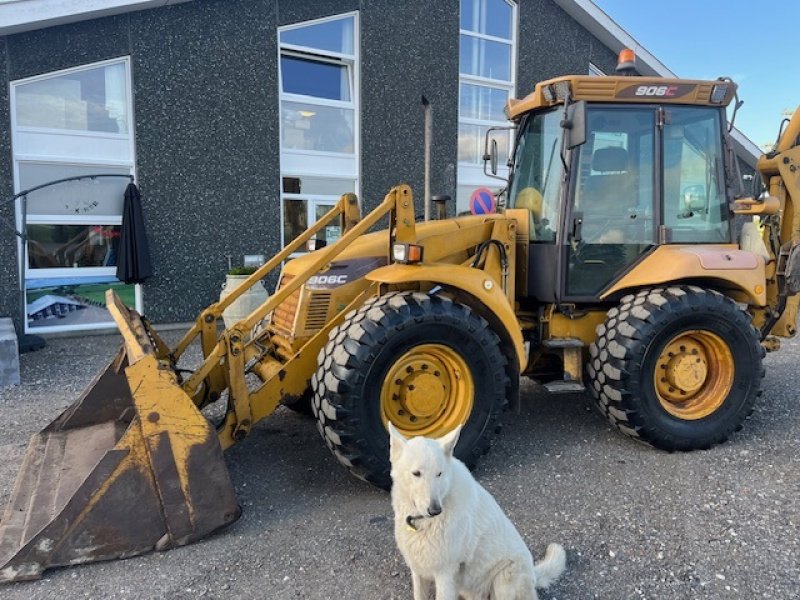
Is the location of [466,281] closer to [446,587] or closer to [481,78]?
[446,587]

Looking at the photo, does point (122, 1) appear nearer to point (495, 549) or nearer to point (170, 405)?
point (170, 405)

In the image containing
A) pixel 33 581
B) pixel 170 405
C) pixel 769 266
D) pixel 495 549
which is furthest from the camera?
pixel 769 266

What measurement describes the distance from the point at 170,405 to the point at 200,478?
412 millimetres

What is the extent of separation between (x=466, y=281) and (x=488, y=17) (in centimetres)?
988

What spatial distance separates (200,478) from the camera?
3205 mm

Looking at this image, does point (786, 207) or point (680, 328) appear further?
point (786, 207)

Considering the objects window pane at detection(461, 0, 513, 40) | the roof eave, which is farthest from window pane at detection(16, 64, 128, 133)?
window pane at detection(461, 0, 513, 40)

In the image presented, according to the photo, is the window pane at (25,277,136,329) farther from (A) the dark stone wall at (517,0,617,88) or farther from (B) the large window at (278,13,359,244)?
(A) the dark stone wall at (517,0,617,88)

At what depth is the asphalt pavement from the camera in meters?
2.92

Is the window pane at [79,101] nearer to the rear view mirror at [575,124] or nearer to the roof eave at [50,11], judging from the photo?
the roof eave at [50,11]

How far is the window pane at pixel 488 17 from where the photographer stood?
11.9 meters

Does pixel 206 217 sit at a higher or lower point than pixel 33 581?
higher

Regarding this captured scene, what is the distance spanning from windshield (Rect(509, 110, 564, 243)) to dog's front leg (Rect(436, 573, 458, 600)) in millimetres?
2914

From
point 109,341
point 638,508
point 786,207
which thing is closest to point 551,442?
point 638,508
